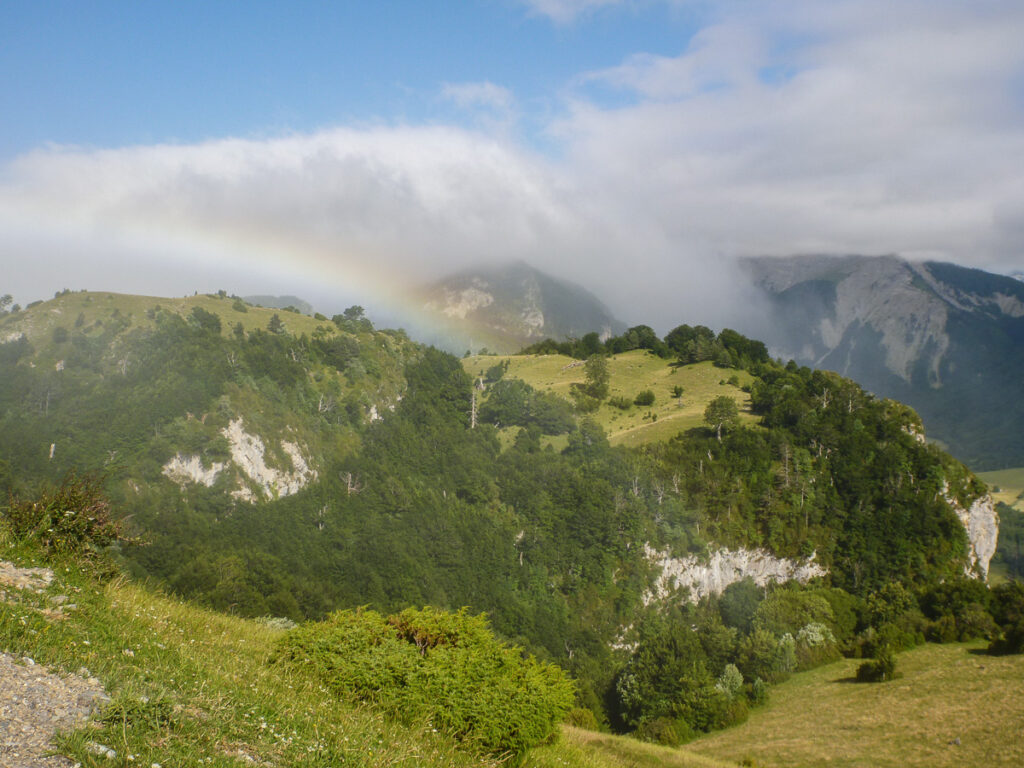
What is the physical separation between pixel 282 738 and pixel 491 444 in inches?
3493

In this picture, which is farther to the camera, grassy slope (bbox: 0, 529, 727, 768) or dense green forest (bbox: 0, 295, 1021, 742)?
dense green forest (bbox: 0, 295, 1021, 742)

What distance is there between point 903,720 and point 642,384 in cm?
7258

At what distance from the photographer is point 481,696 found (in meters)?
9.66

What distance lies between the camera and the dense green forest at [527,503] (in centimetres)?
6169

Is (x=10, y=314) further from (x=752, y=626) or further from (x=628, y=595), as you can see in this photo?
(x=752, y=626)

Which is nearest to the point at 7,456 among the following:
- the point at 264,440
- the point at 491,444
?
the point at 264,440

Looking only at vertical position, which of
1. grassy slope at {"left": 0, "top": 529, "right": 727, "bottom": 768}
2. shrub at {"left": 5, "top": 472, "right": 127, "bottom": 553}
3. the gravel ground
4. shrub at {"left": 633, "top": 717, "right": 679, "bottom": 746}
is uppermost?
shrub at {"left": 5, "top": 472, "right": 127, "bottom": 553}

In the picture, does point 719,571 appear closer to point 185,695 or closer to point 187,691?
point 187,691

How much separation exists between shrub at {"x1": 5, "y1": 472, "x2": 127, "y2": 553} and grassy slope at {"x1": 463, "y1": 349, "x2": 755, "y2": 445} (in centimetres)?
8289

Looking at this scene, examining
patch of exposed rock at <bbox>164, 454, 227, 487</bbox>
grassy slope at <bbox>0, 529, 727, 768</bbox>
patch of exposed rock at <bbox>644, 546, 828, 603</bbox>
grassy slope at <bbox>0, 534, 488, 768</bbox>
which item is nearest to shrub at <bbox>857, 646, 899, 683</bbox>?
patch of exposed rock at <bbox>644, 546, 828, 603</bbox>

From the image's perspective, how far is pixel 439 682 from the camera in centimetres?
963

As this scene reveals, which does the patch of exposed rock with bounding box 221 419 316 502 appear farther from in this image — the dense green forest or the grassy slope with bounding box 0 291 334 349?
the grassy slope with bounding box 0 291 334 349

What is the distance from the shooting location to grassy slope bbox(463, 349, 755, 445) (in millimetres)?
92875

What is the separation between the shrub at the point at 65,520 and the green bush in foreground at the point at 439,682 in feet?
A: 12.3
